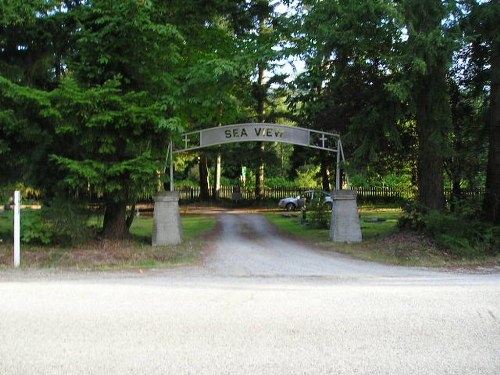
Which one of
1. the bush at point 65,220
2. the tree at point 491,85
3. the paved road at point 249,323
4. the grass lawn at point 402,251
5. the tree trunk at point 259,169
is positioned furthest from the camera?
the tree trunk at point 259,169

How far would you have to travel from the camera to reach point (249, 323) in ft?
19.1

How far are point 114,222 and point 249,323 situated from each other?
8.95 meters

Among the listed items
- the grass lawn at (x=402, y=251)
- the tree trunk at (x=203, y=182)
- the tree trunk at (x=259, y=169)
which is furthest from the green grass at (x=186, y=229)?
the tree trunk at (x=203, y=182)

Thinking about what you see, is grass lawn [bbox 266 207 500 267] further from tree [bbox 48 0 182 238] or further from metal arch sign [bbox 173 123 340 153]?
tree [bbox 48 0 182 238]

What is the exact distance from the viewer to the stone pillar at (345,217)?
14.7 meters

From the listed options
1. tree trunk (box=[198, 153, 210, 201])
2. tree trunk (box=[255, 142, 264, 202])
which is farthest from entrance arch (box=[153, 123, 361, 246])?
tree trunk (box=[198, 153, 210, 201])

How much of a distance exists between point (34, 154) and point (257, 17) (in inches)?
364

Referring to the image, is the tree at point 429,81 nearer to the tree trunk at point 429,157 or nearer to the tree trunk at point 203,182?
the tree trunk at point 429,157

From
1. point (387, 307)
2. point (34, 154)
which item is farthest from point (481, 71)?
point (34, 154)

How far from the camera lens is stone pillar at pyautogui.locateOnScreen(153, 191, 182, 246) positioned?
1384cm

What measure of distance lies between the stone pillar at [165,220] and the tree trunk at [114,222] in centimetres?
91

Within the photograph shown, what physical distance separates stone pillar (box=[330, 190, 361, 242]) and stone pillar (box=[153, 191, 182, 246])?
4.65m

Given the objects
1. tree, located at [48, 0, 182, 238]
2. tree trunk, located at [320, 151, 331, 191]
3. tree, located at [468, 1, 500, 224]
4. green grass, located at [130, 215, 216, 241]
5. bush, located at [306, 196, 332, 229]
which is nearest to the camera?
tree, located at [48, 0, 182, 238]

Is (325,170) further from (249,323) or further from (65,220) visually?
(249,323)
